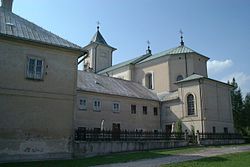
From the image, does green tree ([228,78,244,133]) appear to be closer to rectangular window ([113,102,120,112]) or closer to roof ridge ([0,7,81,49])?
rectangular window ([113,102,120,112])

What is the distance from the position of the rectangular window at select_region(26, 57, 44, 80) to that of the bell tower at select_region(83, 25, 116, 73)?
1288 inches

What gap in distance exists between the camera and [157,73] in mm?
40625

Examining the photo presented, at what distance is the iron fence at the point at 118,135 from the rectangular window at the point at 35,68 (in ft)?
16.1

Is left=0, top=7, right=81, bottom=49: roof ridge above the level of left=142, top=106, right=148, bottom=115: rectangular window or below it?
above

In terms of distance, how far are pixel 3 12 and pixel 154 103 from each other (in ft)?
72.4

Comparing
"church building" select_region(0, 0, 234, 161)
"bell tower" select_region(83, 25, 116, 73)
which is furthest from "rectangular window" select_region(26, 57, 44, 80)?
"bell tower" select_region(83, 25, 116, 73)

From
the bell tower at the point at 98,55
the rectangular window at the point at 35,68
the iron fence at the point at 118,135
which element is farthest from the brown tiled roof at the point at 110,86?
the bell tower at the point at 98,55

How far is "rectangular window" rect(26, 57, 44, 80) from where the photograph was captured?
17.9 metres

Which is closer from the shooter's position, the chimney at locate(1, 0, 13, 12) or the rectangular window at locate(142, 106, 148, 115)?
the chimney at locate(1, 0, 13, 12)

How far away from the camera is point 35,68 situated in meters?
18.2

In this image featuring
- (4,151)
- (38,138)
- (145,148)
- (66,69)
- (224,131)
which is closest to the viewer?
(4,151)

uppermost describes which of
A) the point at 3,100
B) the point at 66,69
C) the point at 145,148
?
the point at 66,69

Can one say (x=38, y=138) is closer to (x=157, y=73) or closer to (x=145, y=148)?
(x=145, y=148)

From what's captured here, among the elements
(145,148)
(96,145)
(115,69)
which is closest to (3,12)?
(96,145)
